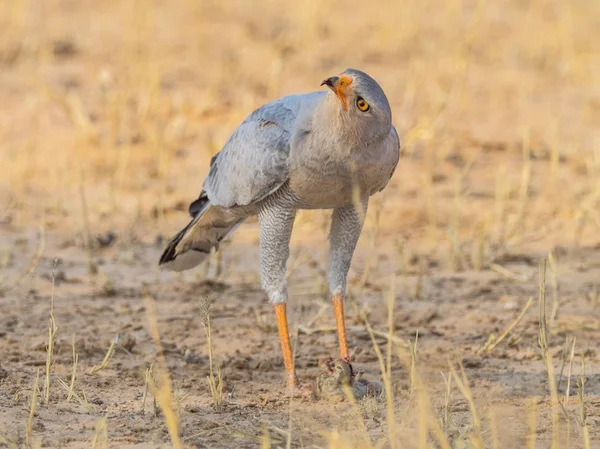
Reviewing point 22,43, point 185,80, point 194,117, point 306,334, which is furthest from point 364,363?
point 22,43

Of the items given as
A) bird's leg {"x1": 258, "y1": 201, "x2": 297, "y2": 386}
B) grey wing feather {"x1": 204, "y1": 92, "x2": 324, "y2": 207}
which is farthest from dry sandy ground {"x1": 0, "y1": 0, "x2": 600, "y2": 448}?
grey wing feather {"x1": 204, "y1": 92, "x2": 324, "y2": 207}

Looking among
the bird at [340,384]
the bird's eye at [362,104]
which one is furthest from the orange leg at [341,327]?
the bird's eye at [362,104]

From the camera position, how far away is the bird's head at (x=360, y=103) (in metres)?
4.48

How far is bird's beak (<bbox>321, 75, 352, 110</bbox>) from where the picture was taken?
4.46 m

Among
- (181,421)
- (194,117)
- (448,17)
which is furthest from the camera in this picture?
(448,17)

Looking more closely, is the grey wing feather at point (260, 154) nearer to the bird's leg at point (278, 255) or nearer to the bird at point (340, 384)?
the bird's leg at point (278, 255)

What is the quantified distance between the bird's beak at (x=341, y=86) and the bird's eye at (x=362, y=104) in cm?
5

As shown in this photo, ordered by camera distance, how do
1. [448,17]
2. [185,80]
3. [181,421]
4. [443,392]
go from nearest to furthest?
[181,421] < [443,392] < [185,80] < [448,17]

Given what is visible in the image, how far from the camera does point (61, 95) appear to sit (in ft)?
32.6

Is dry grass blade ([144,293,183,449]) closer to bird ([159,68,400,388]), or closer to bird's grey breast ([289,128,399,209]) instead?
bird ([159,68,400,388])

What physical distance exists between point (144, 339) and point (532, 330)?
2.09 m

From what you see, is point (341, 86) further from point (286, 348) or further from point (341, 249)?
point (286, 348)

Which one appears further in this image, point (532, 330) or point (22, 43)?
point (22, 43)

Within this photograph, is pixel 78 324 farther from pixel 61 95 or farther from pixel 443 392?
pixel 61 95
